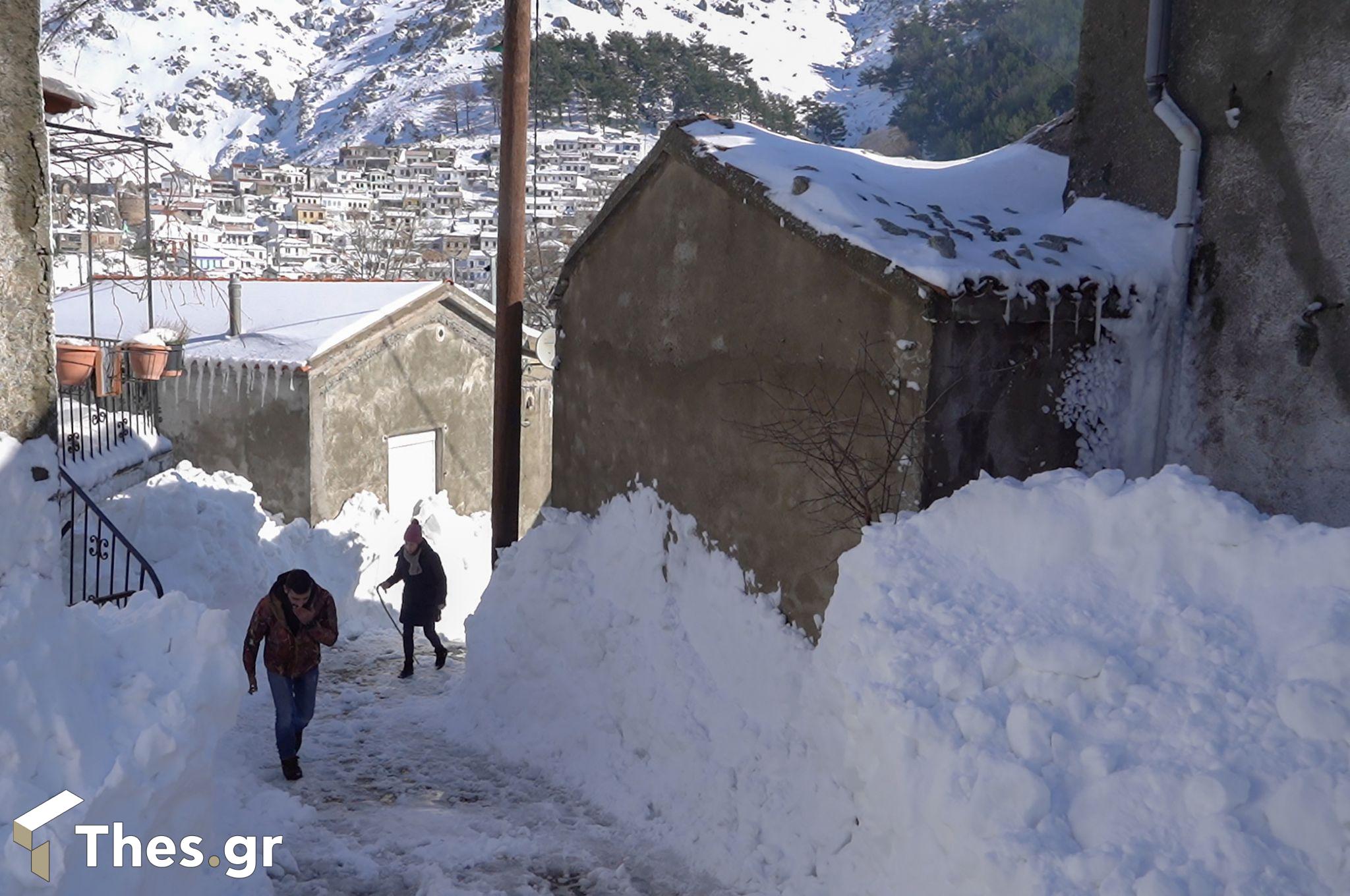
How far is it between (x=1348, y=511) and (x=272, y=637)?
6.37 meters

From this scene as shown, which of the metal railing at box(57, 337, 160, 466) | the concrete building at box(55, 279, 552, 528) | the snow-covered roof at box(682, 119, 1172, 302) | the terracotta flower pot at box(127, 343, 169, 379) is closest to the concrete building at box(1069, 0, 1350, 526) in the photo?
the snow-covered roof at box(682, 119, 1172, 302)

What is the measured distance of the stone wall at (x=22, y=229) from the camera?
4.71 metres

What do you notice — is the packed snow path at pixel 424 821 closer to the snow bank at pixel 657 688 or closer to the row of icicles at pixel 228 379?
the snow bank at pixel 657 688

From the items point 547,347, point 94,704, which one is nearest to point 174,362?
point 547,347

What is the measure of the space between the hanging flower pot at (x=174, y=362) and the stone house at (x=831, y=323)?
6.23 m

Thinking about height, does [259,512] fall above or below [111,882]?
below

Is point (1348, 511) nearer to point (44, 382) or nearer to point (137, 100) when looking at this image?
point (44, 382)

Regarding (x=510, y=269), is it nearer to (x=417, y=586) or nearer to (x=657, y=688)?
(x=417, y=586)

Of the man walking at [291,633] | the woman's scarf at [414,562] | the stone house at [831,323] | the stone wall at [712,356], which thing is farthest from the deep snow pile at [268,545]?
the stone house at [831,323]

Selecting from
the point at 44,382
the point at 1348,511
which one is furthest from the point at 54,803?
the point at 1348,511

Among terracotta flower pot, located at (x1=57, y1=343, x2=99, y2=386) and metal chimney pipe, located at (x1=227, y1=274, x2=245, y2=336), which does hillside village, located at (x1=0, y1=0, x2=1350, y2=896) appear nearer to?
terracotta flower pot, located at (x1=57, y1=343, x2=99, y2=386)

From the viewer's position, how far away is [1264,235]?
5562 millimetres

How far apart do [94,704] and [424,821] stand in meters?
2.61

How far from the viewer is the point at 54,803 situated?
3918 millimetres
